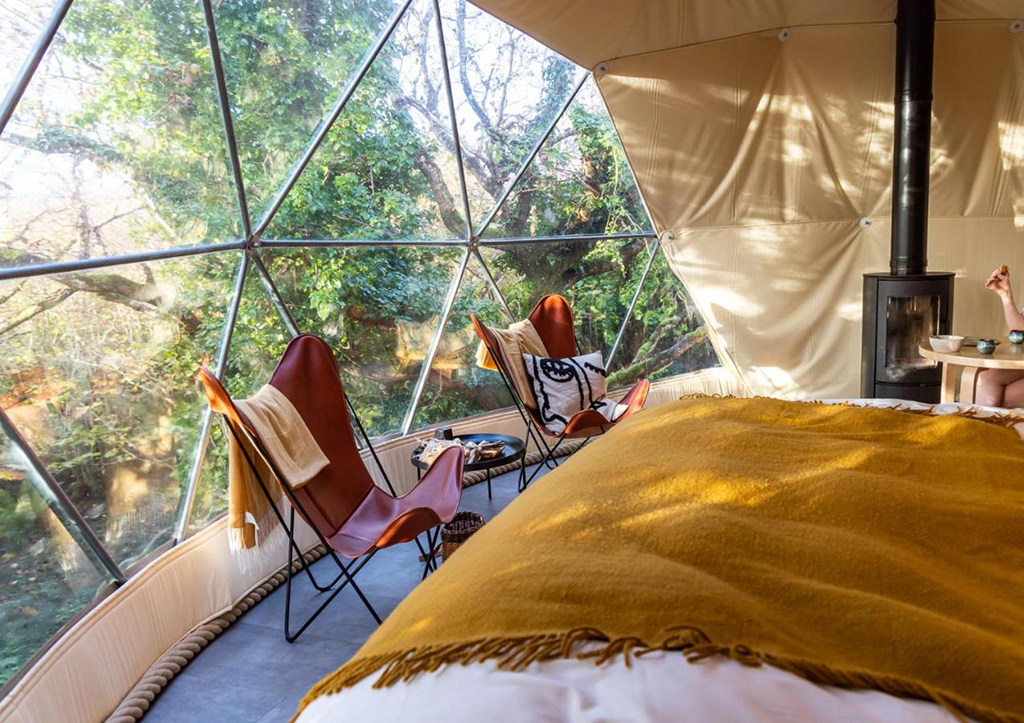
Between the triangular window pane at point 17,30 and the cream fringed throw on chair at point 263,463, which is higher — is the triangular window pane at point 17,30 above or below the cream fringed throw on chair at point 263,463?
above

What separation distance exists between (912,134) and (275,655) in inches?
209

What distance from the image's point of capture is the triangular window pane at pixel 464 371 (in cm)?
524

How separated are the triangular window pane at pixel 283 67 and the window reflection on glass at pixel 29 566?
182 centimetres

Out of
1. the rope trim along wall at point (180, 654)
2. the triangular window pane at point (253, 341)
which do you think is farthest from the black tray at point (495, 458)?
the triangular window pane at point (253, 341)

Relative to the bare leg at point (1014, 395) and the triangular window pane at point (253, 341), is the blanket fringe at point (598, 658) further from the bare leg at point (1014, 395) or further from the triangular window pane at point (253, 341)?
the bare leg at point (1014, 395)

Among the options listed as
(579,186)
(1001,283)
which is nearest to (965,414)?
(1001,283)

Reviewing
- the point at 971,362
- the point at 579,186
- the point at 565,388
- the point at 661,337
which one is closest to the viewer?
the point at 971,362

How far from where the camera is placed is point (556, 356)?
17.6 feet

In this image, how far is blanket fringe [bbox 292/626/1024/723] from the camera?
48.2 inches

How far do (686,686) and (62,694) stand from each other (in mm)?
2095

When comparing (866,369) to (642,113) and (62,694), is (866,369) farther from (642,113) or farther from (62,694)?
(62,694)

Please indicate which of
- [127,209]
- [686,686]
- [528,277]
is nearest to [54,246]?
[127,209]

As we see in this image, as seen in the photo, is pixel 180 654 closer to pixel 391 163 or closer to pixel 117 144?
pixel 117 144

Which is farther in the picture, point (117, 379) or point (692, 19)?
point (692, 19)
